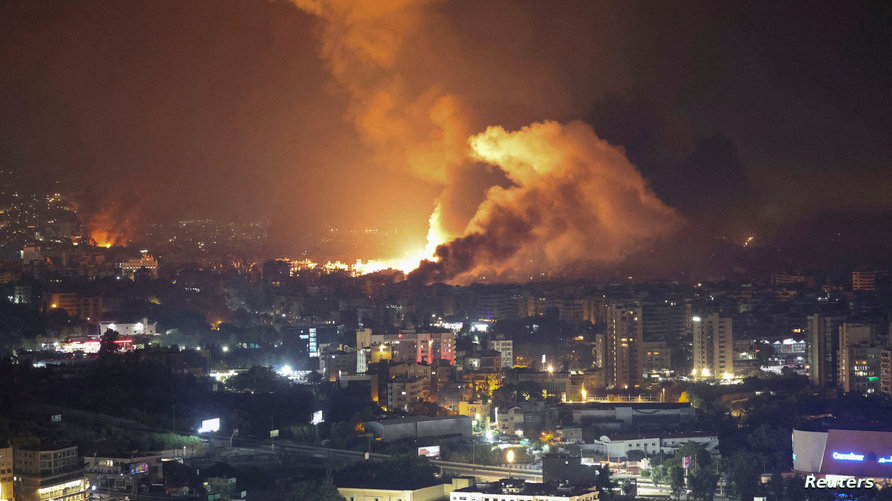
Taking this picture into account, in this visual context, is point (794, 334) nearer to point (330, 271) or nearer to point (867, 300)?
point (867, 300)

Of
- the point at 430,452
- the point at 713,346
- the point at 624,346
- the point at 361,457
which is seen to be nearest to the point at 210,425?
the point at 361,457

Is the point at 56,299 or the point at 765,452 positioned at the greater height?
the point at 56,299

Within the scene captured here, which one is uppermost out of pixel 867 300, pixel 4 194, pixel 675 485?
pixel 4 194

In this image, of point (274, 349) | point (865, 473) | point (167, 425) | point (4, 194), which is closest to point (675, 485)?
point (865, 473)

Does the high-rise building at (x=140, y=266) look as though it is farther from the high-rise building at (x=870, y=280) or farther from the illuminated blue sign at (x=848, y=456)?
the illuminated blue sign at (x=848, y=456)

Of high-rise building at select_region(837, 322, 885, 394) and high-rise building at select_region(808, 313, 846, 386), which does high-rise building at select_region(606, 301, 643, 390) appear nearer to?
high-rise building at select_region(808, 313, 846, 386)

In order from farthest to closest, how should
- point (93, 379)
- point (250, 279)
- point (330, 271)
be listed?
point (330, 271) < point (250, 279) < point (93, 379)

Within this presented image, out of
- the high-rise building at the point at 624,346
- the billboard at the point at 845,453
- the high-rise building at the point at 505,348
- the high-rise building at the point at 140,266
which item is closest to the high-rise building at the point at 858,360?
the high-rise building at the point at 624,346
